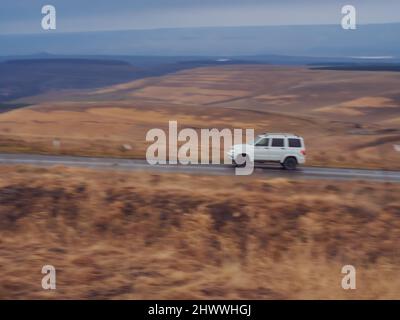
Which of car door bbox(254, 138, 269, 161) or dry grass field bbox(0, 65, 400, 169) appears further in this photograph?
dry grass field bbox(0, 65, 400, 169)

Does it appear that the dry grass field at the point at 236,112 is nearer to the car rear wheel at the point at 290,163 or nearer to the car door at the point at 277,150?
the car rear wheel at the point at 290,163

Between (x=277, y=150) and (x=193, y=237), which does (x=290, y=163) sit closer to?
(x=277, y=150)

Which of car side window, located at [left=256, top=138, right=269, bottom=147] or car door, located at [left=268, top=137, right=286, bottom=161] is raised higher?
car side window, located at [left=256, top=138, right=269, bottom=147]

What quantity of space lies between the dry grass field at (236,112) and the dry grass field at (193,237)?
1203cm

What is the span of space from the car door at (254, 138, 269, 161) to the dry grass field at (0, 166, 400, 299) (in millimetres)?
5739

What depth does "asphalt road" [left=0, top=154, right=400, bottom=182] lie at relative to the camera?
27.3m

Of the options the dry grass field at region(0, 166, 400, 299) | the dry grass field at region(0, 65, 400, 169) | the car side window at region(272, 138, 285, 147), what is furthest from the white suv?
the dry grass field at region(0, 166, 400, 299)

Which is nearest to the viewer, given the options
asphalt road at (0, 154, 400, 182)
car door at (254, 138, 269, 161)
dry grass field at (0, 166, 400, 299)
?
dry grass field at (0, 166, 400, 299)

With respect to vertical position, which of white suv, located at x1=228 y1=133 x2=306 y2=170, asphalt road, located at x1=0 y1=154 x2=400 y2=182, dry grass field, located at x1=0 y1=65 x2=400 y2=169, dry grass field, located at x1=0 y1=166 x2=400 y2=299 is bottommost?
dry grass field, located at x1=0 y1=166 x2=400 y2=299

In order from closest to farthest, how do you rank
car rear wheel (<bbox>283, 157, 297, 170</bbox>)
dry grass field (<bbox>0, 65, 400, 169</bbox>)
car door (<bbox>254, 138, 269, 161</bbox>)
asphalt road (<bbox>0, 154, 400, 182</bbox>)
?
asphalt road (<bbox>0, 154, 400, 182</bbox>) < car door (<bbox>254, 138, 269, 161</bbox>) < car rear wheel (<bbox>283, 157, 297, 170</bbox>) < dry grass field (<bbox>0, 65, 400, 169</bbox>)

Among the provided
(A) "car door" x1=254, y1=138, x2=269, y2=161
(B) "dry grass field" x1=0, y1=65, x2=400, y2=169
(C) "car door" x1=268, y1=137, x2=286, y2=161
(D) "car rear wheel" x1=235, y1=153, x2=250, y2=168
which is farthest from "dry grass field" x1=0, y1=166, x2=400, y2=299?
(B) "dry grass field" x1=0, y1=65, x2=400, y2=169

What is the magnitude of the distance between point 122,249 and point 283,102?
63.1 metres

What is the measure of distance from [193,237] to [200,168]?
10.1 m

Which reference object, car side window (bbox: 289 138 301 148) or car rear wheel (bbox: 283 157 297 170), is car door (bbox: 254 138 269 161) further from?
car side window (bbox: 289 138 301 148)
